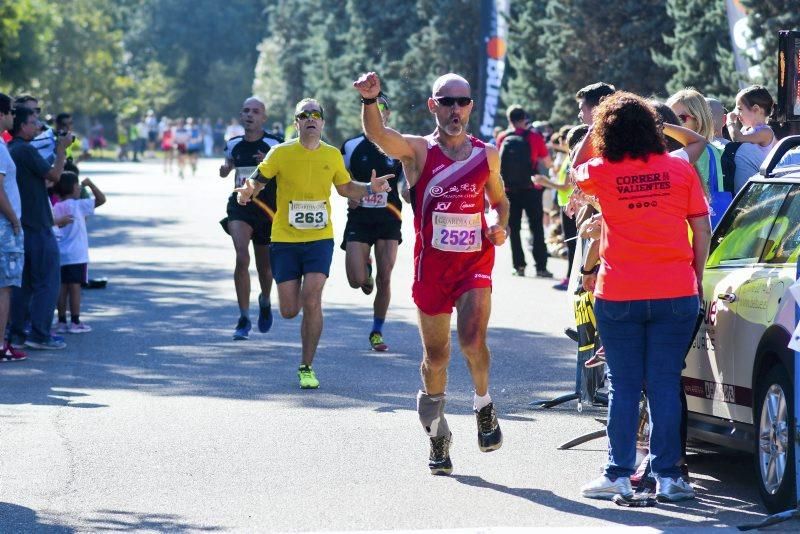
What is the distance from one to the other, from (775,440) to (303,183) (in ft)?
17.1

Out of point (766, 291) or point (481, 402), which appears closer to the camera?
point (766, 291)

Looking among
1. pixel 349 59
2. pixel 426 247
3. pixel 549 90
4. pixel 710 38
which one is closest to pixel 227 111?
pixel 349 59

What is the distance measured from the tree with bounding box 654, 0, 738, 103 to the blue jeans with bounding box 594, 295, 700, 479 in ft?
71.5

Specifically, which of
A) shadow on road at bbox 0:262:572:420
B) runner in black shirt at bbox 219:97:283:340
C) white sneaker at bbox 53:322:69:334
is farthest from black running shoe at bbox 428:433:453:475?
white sneaker at bbox 53:322:69:334

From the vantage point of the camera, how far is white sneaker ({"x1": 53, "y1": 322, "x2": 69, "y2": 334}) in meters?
14.4

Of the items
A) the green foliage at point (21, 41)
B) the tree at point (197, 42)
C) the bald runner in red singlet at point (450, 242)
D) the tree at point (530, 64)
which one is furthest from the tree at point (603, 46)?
the tree at point (197, 42)

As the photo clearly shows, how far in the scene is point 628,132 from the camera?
7.23 meters

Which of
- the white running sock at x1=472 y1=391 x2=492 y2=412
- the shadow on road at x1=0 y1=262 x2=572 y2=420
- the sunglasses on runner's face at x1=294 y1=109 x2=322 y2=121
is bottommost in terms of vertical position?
the shadow on road at x1=0 y1=262 x2=572 y2=420

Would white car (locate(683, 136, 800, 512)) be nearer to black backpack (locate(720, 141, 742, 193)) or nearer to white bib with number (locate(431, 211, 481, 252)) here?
white bib with number (locate(431, 211, 481, 252))

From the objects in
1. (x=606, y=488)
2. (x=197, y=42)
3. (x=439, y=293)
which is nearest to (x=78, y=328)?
(x=439, y=293)

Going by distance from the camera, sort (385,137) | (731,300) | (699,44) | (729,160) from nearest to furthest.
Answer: (731,300) → (385,137) → (729,160) → (699,44)

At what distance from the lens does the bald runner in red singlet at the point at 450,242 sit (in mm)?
8141

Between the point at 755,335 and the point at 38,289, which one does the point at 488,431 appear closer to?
the point at 755,335

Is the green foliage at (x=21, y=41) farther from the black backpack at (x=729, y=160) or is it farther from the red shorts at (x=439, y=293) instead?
the red shorts at (x=439, y=293)
